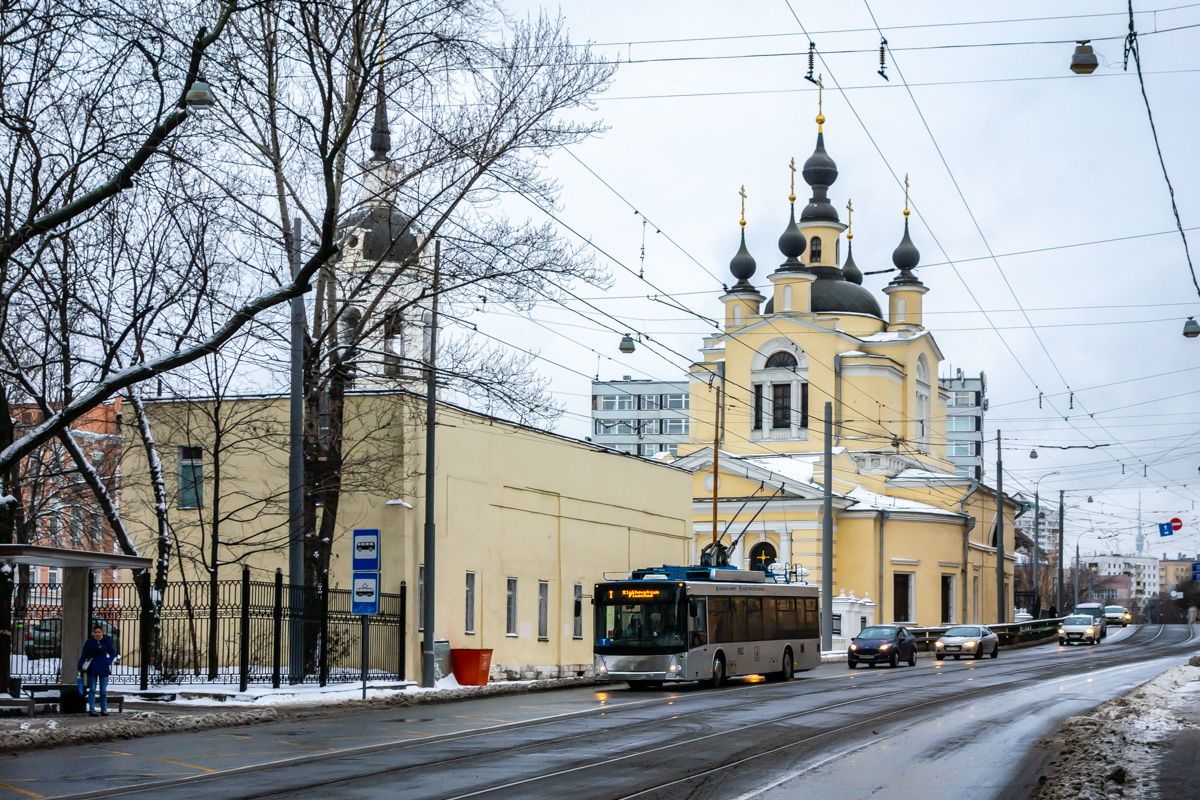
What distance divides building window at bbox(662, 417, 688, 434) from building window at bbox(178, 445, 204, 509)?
4201 inches

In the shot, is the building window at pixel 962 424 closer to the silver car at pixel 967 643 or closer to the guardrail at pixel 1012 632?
the guardrail at pixel 1012 632

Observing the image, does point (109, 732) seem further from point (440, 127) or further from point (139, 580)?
point (440, 127)

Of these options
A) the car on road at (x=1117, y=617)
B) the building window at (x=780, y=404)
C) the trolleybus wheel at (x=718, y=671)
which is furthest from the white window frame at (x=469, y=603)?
the car on road at (x=1117, y=617)

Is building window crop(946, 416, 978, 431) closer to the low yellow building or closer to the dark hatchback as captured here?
the dark hatchback

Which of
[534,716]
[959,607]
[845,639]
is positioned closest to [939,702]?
[534,716]

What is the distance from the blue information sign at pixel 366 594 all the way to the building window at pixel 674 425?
377 ft

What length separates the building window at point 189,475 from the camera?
34.3m

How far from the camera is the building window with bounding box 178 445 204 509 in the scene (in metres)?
34.3

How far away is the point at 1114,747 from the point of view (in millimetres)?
17453

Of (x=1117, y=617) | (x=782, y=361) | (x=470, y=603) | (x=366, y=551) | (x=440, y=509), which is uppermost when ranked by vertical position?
(x=782, y=361)

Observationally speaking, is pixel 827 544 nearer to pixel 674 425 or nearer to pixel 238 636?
pixel 238 636

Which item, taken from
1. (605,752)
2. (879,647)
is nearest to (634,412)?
(879,647)

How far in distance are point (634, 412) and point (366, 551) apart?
115175 mm

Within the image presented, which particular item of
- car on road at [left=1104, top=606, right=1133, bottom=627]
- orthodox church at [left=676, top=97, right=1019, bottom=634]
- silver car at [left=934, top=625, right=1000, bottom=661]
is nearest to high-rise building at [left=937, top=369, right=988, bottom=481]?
car on road at [left=1104, top=606, right=1133, bottom=627]
